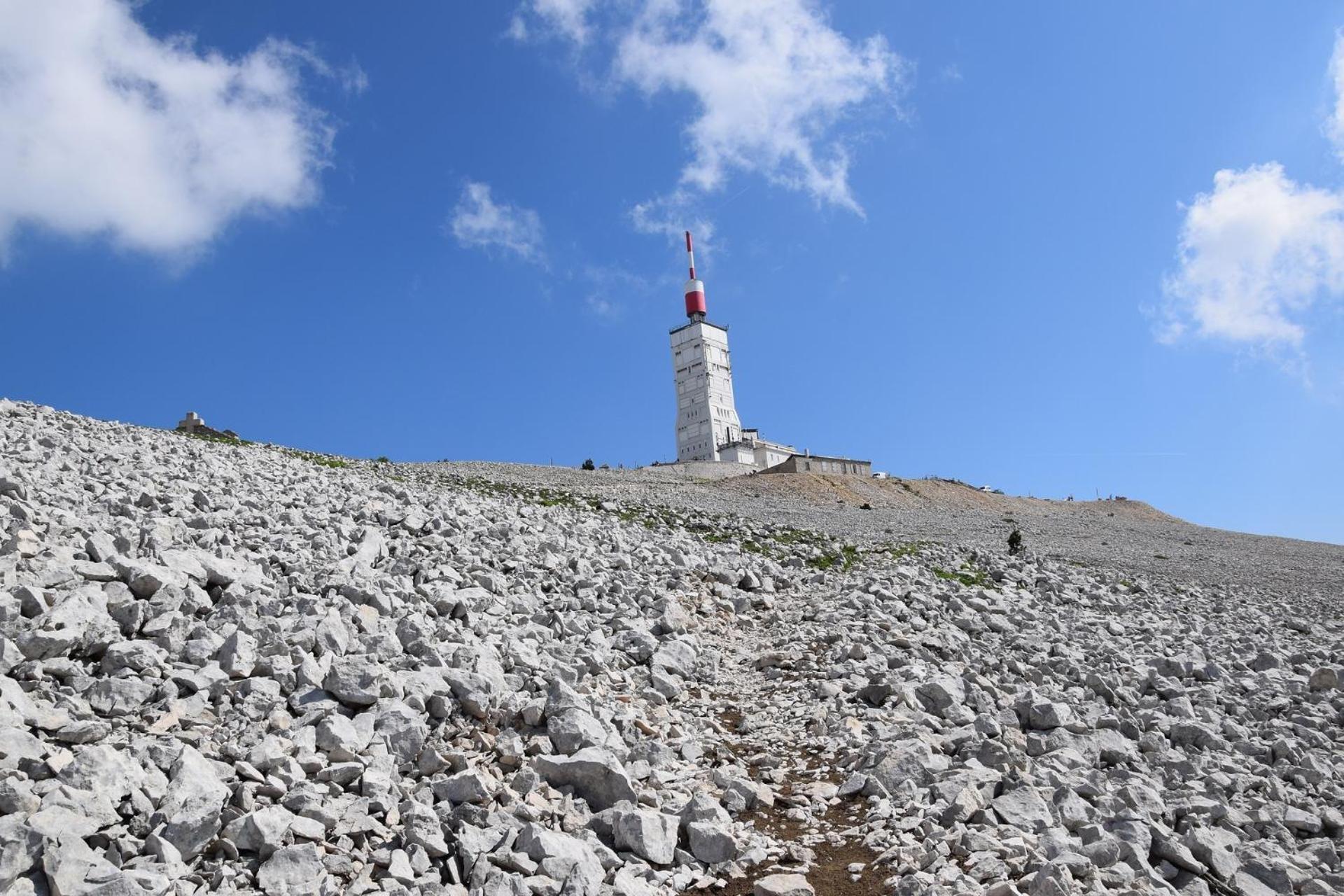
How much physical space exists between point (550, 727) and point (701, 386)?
10924cm

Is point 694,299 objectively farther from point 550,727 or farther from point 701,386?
point 550,727

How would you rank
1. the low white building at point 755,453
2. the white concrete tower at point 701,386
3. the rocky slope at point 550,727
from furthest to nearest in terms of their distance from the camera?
1. the white concrete tower at point 701,386
2. the low white building at point 755,453
3. the rocky slope at point 550,727

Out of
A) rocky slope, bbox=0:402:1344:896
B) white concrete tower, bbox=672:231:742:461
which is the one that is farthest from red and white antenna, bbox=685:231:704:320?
rocky slope, bbox=0:402:1344:896

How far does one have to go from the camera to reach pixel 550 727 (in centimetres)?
875

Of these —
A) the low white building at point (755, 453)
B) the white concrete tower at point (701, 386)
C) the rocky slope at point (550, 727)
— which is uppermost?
the white concrete tower at point (701, 386)

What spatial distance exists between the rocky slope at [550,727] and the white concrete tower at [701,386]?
96978 millimetres

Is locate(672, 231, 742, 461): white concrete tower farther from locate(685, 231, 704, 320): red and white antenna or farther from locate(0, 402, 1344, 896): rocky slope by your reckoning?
locate(0, 402, 1344, 896): rocky slope

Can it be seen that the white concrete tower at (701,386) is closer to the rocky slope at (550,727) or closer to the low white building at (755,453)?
the low white building at (755,453)

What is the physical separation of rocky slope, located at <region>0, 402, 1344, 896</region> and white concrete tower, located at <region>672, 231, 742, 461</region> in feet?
318

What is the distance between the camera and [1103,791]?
8.84 m

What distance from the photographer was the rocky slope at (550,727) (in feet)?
21.3

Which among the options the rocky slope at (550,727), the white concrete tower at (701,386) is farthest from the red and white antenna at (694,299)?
the rocky slope at (550,727)

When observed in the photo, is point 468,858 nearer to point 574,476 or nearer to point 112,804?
point 112,804

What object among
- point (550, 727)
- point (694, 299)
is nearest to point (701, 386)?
point (694, 299)
